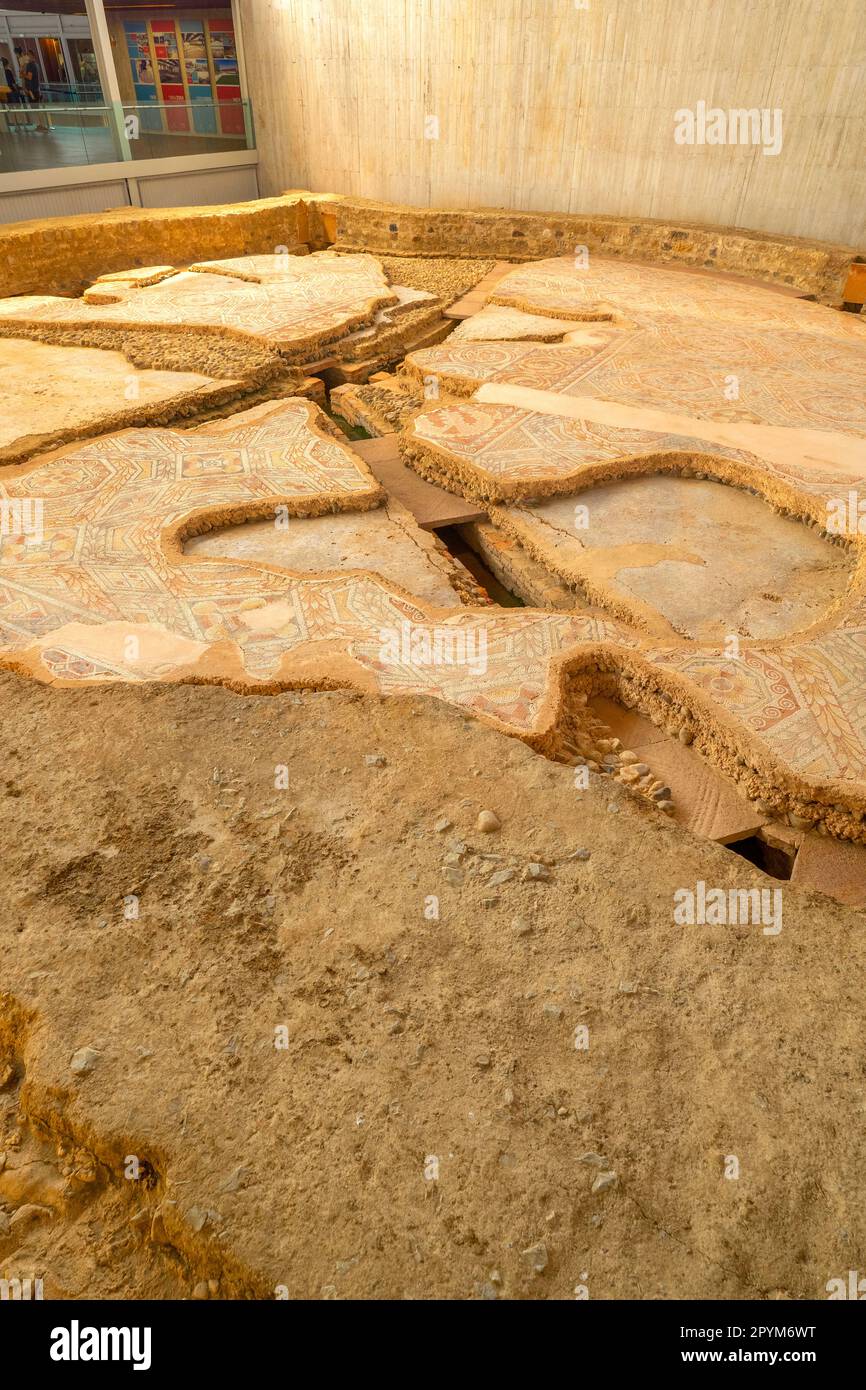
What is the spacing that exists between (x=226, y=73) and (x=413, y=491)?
28.8 ft

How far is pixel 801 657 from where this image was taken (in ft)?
9.62

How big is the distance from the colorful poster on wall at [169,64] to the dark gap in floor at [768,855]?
1014cm

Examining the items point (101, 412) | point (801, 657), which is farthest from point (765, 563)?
point (101, 412)

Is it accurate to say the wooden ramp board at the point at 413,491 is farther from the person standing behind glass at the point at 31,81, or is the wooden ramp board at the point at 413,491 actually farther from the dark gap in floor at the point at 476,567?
the person standing behind glass at the point at 31,81

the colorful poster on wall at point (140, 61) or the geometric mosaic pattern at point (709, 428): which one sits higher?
the colorful poster on wall at point (140, 61)

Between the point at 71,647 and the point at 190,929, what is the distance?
1392 millimetres

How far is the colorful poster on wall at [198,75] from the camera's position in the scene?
383 inches

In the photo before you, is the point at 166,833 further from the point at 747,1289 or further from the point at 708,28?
the point at 708,28

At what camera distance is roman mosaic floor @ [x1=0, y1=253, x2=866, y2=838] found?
111 inches

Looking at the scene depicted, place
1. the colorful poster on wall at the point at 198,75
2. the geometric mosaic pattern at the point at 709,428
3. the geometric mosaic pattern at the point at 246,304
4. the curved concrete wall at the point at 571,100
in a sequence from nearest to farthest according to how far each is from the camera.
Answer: the geometric mosaic pattern at the point at 709,428
the geometric mosaic pattern at the point at 246,304
the curved concrete wall at the point at 571,100
the colorful poster on wall at the point at 198,75

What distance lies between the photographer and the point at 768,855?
2.58 metres

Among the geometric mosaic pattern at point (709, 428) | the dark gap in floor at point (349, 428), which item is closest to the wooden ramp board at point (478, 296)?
the geometric mosaic pattern at point (709, 428)

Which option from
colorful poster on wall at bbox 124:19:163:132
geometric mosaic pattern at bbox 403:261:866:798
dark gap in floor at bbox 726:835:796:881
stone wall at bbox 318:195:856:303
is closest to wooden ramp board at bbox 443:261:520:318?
geometric mosaic pattern at bbox 403:261:866:798

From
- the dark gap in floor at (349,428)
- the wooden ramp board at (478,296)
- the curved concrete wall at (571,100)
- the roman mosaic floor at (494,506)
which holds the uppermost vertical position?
the curved concrete wall at (571,100)
